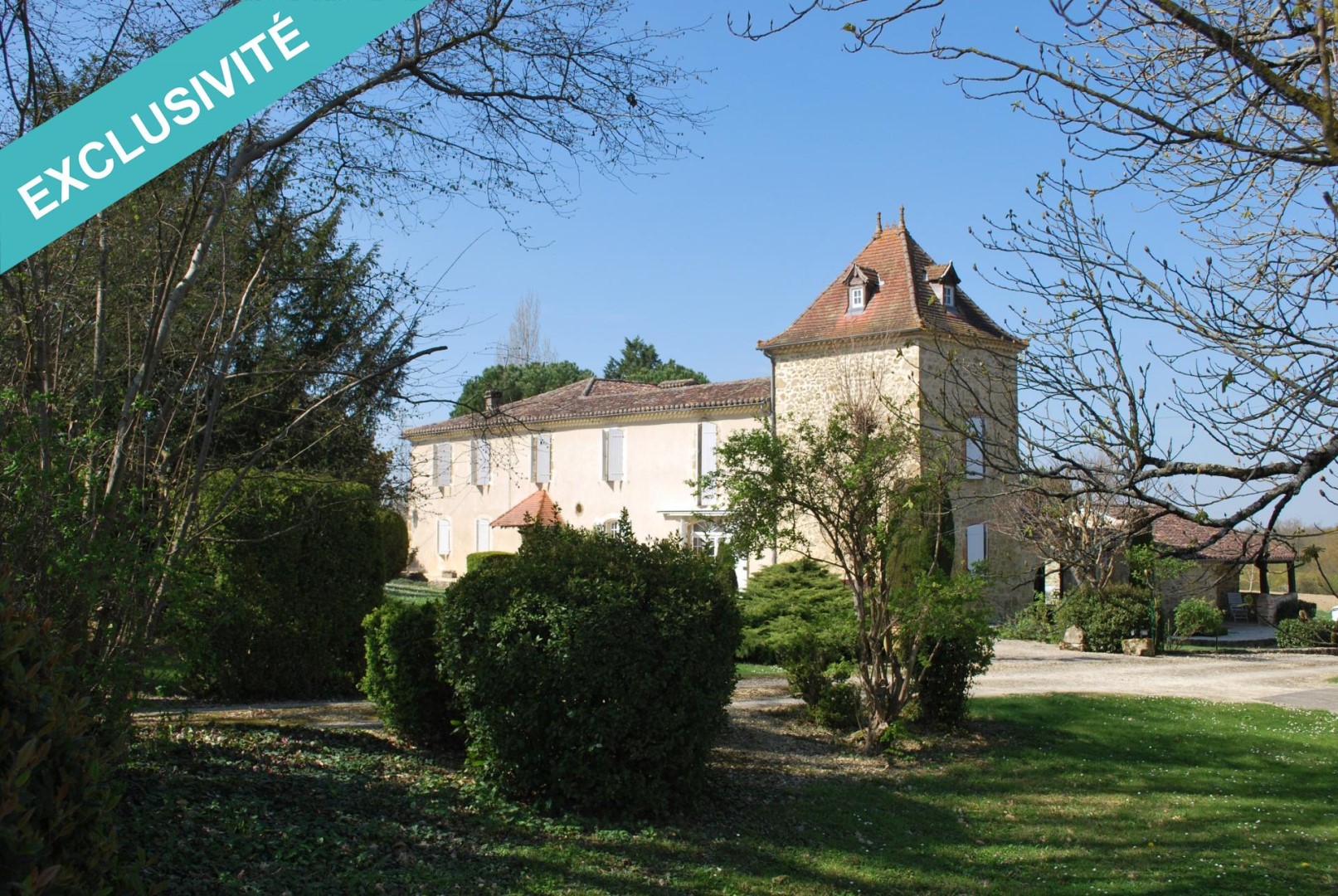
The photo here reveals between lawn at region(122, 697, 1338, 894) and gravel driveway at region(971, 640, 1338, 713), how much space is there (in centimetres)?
418

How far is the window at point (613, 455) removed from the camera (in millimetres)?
31750

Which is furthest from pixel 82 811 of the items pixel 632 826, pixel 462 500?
pixel 462 500

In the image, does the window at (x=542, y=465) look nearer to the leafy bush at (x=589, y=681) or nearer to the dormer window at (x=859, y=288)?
the dormer window at (x=859, y=288)

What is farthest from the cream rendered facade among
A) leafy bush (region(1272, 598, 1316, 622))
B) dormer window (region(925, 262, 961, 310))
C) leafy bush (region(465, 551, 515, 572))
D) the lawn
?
the lawn

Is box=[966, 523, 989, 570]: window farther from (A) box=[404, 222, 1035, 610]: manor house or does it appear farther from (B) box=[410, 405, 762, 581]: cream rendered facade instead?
(B) box=[410, 405, 762, 581]: cream rendered facade

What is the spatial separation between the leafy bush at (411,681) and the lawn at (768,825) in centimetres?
24

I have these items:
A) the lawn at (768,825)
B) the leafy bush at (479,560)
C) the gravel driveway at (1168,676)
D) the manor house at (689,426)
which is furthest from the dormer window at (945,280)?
the lawn at (768,825)

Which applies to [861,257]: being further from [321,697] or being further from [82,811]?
[82,811]

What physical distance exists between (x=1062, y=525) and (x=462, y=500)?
31.6 metres

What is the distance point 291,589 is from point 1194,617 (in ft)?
78.1

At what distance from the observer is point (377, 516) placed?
34.3ft

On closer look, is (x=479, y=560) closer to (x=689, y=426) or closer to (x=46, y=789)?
(x=46, y=789)

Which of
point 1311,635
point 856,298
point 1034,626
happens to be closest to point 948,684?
point 1034,626

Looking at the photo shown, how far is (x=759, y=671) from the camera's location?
49.6 feet
